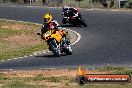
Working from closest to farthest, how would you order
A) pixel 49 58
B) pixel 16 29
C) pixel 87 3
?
pixel 49 58 → pixel 16 29 → pixel 87 3

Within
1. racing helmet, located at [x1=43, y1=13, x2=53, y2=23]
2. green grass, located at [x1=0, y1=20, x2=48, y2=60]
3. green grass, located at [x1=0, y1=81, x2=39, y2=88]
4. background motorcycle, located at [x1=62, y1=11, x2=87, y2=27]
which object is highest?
racing helmet, located at [x1=43, y1=13, x2=53, y2=23]

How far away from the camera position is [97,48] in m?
23.7

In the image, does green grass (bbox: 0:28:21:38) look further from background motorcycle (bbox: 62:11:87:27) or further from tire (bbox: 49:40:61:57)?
tire (bbox: 49:40:61:57)

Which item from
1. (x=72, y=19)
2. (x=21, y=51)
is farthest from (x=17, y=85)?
(x=72, y=19)

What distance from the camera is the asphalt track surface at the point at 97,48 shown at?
1927 cm

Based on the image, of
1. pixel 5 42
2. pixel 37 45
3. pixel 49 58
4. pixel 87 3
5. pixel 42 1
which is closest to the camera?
pixel 49 58

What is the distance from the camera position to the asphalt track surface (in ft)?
63.2

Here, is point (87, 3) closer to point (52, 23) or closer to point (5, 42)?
point (5, 42)

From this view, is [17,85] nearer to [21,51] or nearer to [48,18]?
[48,18]

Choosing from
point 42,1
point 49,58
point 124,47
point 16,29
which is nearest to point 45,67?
point 49,58

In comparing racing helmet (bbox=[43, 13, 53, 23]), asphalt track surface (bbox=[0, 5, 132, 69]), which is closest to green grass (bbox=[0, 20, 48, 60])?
asphalt track surface (bbox=[0, 5, 132, 69])

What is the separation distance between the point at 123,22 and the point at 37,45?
11.7 meters

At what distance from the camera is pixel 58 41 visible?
2203cm

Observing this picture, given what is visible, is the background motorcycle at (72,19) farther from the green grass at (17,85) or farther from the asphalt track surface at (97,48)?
the green grass at (17,85)
